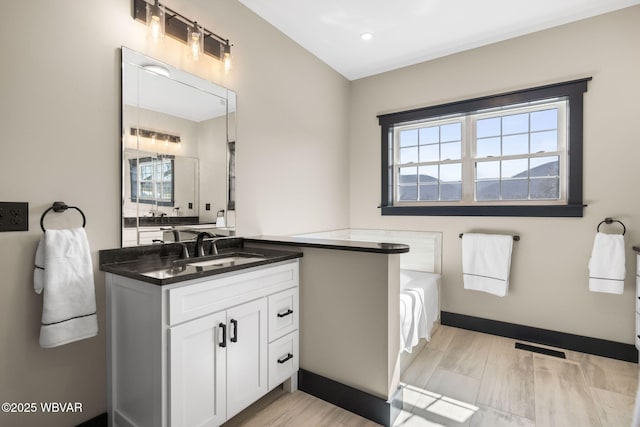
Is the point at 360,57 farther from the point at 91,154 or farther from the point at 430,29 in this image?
the point at 91,154

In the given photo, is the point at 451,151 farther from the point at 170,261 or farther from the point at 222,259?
the point at 170,261

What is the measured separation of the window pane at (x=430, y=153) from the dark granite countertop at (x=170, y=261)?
2.06 metres

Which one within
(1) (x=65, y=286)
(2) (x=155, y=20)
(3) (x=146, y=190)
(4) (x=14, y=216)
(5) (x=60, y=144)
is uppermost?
(2) (x=155, y=20)

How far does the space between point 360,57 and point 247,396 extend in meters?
3.11

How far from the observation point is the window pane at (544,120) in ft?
9.05

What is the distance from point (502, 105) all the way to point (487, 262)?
1444 mm

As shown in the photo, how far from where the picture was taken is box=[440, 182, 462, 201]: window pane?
3.19m

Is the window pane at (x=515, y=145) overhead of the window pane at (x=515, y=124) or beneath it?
beneath

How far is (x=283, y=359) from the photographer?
1906mm

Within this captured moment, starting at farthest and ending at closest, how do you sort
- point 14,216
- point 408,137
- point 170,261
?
point 408,137
point 170,261
point 14,216

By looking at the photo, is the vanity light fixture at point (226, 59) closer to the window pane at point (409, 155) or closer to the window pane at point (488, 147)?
the window pane at point (409, 155)

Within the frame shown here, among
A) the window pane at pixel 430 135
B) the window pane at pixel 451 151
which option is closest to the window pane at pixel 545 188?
the window pane at pixel 451 151

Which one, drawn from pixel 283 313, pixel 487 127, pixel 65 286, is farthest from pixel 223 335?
pixel 487 127

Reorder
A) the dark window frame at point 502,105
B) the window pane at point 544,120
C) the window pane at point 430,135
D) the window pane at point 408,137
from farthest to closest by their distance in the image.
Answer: the window pane at point 408,137, the window pane at point 430,135, the window pane at point 544,120, the dark window frame at point 502,105
